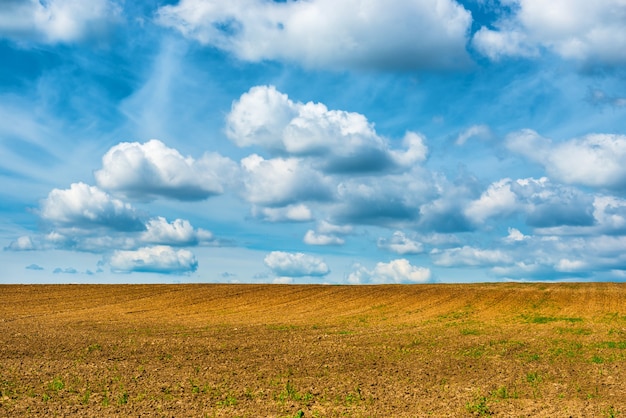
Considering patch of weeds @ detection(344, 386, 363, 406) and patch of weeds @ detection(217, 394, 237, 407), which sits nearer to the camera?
patch of weeds @ detection(217, 394, 237, 407)

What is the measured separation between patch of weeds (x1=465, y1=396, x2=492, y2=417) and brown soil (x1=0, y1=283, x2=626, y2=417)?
0.19 ft

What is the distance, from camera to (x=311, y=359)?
28078 millimetres

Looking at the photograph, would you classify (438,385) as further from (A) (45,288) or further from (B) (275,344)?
(A) (45,288)

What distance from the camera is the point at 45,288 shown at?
6862cm

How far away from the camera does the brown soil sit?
1989cm

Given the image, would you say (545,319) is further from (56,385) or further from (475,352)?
(56,385)

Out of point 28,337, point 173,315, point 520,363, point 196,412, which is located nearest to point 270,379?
point 196,412

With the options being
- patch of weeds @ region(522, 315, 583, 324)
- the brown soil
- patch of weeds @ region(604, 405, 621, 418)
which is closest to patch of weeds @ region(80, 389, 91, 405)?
the brown soil

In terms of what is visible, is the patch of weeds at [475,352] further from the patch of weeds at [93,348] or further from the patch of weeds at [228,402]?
the patch of weeds at [93,348]

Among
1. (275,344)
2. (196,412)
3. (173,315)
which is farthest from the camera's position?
(173,315)

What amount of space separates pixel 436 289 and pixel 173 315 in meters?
31.8

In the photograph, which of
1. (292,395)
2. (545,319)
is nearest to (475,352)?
(292,395)

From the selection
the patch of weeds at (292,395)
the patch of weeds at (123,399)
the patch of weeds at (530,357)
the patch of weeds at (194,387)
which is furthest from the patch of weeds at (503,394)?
the patch of weeds at (123,399)

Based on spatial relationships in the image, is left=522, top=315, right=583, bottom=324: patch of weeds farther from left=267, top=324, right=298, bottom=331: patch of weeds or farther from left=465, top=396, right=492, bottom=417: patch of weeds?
left=465, top=396, right=492, bottom=417: patch of weeds
